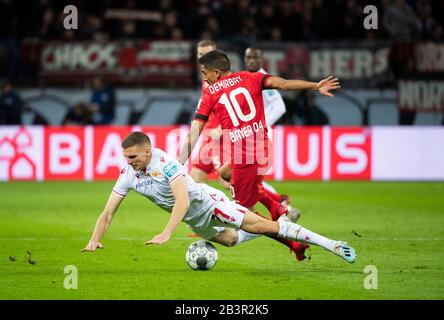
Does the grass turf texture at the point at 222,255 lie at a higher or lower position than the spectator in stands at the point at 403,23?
lower

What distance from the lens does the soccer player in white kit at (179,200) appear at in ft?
29.6

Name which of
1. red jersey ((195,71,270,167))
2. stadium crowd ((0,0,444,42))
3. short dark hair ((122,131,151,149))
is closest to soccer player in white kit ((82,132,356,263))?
short dark hair ((122,131,151,149))

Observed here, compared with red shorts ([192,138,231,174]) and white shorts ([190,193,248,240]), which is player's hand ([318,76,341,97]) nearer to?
white shorts ([190,193,248,240])

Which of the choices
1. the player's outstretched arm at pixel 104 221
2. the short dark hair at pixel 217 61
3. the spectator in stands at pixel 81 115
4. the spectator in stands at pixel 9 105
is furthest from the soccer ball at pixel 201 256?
the spectator in stands at pixel 9 105

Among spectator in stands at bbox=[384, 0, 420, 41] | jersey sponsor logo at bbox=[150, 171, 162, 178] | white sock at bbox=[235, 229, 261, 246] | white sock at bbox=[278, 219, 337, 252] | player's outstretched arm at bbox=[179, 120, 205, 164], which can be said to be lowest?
white sock at bbox=[235, 229, 261, 246]

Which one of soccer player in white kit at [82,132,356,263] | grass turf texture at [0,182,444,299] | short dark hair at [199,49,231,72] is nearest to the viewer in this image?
grass turf texture at [0,182,444,299]

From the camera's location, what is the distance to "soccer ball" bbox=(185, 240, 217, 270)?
32.0 ft

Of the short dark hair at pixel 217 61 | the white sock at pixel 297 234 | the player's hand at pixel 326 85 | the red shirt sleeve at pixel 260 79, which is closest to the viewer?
the white sock at pixel 297 234

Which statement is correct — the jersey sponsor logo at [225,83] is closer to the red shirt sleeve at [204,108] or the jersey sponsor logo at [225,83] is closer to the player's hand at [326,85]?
the red shirt sleeve at [204,108]

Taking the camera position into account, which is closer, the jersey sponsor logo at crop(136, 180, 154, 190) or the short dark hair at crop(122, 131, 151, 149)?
the short dark hair at crop(122, 131, 151, 149)

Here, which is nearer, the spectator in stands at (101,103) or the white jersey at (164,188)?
the white jersey at (164,188)

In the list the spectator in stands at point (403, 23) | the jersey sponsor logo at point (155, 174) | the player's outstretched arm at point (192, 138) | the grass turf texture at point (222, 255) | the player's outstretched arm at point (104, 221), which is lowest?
the grass turf texture at point (222, 255)

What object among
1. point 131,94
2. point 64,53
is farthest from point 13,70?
point 131,94

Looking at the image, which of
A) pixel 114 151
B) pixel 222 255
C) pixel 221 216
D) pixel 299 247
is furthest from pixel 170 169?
pixel 114 151
